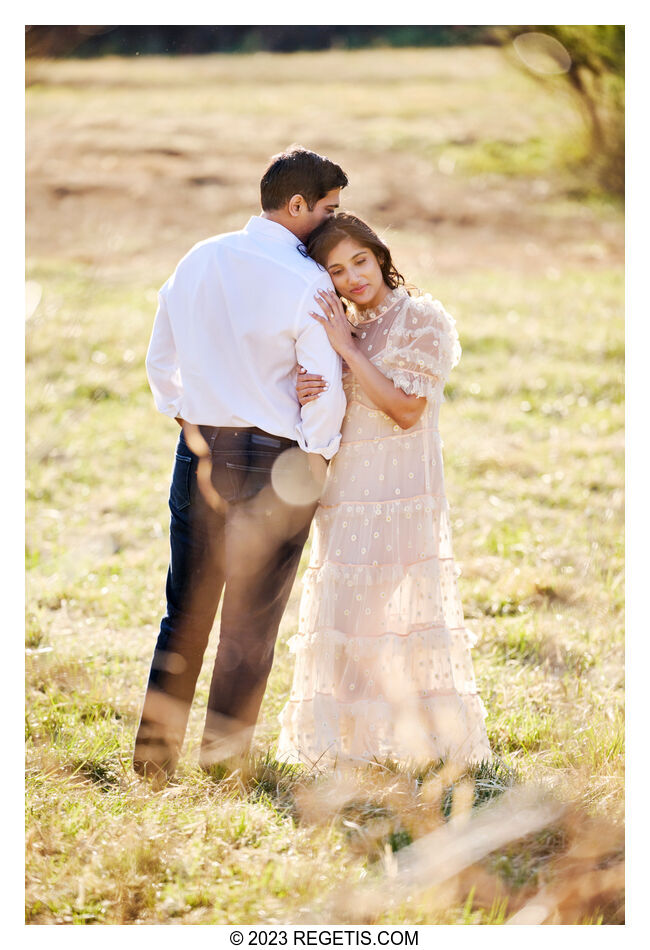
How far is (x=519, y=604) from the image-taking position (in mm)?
5254

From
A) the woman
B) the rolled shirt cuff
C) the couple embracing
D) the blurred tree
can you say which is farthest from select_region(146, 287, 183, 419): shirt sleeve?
the blurred tree

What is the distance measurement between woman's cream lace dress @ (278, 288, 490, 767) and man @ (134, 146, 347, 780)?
0.22 metres

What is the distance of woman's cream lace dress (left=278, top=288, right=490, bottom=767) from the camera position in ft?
11.1

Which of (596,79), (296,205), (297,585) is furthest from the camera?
(596,79)

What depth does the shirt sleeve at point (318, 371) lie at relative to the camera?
3084 mm

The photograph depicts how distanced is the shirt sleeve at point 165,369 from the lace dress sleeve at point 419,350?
2.57 ft

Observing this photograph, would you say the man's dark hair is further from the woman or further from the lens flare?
the lens flare

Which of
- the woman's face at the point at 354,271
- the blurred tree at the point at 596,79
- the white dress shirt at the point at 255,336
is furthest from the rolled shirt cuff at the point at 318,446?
the blurred tree at the point at 596,79

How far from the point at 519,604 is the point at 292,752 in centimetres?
213

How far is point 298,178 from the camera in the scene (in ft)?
10.5

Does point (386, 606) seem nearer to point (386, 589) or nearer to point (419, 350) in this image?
point (386, 589)

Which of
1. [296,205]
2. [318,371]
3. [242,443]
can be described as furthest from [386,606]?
[296,205]

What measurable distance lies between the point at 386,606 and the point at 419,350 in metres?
0.94

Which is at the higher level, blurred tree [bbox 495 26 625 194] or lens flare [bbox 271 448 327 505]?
blurred tree [bbox 495 26 625 194]
